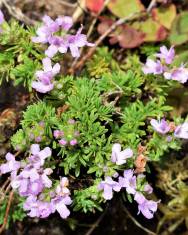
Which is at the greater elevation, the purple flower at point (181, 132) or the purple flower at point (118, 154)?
the purple flower at point (181, 132)

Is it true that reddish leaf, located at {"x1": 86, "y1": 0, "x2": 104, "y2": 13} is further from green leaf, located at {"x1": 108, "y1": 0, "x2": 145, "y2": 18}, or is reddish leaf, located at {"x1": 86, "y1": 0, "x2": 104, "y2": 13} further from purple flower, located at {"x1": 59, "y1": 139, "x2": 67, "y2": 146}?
purple flower, located at {"x1": 59, "y1": 139, "x2": 67, "y2": 146}

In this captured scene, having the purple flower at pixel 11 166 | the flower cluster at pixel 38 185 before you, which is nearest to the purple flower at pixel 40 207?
the flower cluster at pixel 38 185

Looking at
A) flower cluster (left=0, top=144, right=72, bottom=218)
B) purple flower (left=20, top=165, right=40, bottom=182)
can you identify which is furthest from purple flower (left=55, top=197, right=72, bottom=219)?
purple flower (left=20, top=165, right=40, bottom=182)

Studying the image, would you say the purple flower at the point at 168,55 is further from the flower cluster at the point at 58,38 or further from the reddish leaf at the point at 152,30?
the reddish leaf at the point at 152,30

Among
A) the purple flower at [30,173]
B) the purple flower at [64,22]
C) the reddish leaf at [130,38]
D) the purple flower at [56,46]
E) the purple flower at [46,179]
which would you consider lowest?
the purple flower at [46,179]

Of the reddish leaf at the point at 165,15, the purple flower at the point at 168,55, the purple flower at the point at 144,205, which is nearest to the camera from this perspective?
the purple flower at the point at 144,205

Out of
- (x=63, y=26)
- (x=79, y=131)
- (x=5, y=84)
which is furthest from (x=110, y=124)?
(x=5, y=84)

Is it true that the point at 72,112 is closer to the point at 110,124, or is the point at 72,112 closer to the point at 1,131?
the point at 110,124
